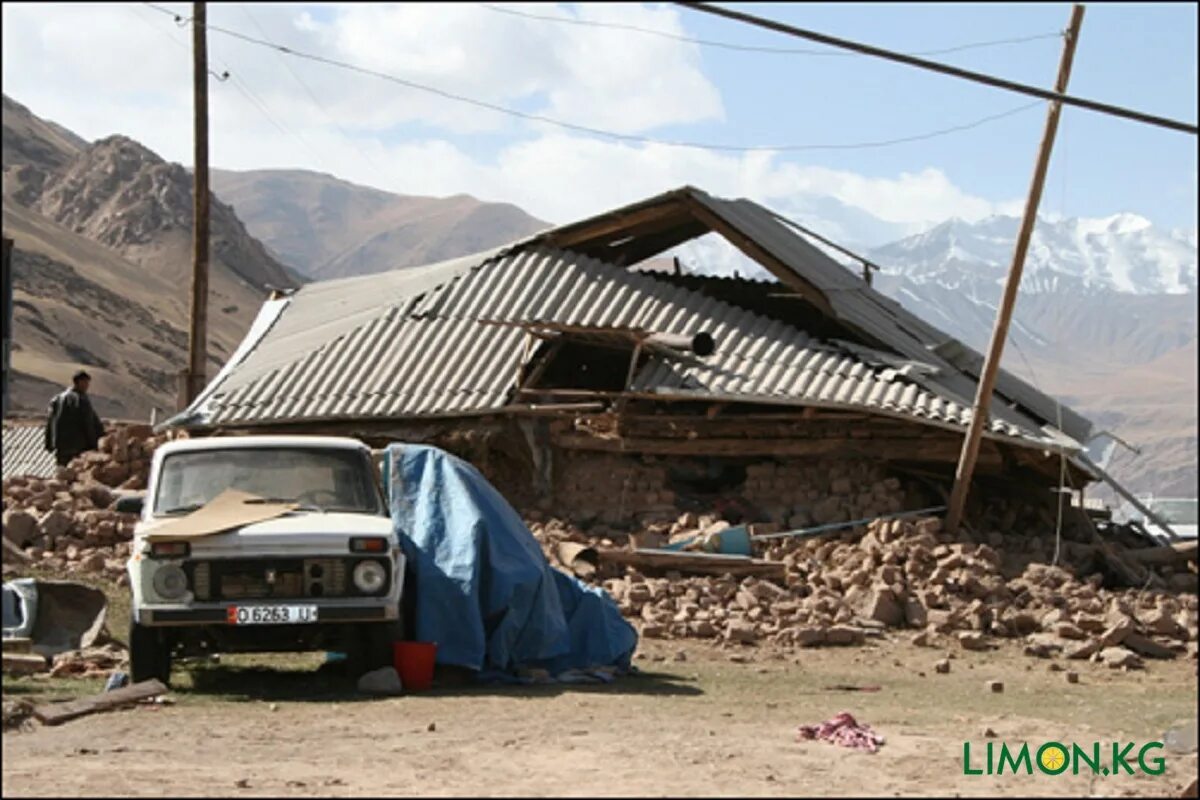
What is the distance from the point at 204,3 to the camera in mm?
28156

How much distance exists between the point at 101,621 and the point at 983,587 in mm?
9221

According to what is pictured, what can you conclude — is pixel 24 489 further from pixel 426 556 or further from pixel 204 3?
pixel 426 556

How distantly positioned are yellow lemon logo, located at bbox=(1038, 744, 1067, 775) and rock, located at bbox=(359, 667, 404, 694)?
4.31 metres

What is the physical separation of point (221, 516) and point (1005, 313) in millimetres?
11685

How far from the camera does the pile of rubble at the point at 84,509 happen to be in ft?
66.3

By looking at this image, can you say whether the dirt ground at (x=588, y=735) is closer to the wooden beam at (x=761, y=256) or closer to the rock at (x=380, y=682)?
the rock at (x=380, y=682)

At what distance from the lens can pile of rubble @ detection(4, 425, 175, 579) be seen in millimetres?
20219

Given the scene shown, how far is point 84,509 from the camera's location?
2253 centimetres

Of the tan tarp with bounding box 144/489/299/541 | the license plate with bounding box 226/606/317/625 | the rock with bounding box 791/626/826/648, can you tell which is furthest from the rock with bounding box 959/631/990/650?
the license plate with bounding box 226/606/317/625

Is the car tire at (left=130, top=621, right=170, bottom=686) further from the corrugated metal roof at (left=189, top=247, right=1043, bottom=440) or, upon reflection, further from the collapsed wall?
the corrugated metal roof at (left=189, top=247, right=1043, bottom=440)

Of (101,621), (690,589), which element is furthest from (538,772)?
(690,589)

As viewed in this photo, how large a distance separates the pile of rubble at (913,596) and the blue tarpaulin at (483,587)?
3116 millimetres

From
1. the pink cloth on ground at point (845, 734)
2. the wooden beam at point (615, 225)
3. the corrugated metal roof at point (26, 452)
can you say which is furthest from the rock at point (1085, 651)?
the corrugated metal roof at point (26, 452)

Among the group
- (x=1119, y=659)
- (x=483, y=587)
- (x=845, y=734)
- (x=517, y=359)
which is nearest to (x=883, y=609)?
(x=1119, y=659)
